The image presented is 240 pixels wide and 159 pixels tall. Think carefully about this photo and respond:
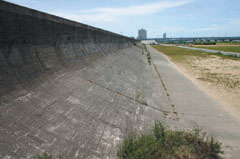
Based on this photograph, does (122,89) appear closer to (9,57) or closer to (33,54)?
(33,54)

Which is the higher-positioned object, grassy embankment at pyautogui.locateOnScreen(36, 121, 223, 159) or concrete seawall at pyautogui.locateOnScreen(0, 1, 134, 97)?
concrete seawall at pyautogui.locateOnScreen(0, 1, 134, 97)

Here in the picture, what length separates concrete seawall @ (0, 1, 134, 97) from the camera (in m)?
4.80

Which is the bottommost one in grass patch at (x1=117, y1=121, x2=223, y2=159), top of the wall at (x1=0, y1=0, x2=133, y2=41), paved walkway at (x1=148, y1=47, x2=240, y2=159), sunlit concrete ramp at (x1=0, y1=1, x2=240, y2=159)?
paved walkway at (x1=148, y1=47, x2=240, y2=159)

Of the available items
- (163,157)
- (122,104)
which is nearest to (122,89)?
(122,104)

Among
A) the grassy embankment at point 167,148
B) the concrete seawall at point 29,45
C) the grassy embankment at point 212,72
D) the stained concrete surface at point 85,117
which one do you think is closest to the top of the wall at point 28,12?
Answer: the concrete seawall at point 29,45

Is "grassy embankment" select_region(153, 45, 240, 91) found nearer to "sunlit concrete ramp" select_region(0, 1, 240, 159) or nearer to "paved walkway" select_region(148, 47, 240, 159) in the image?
"paved walkway" select_region(148, 47, 240, 159)

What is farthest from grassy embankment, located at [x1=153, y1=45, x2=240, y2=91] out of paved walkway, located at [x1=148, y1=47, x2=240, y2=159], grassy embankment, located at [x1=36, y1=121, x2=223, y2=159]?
grassy embankment, located at [x1=36, y1=121, x2=223, y2=159]

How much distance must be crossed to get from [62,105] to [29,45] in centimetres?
240

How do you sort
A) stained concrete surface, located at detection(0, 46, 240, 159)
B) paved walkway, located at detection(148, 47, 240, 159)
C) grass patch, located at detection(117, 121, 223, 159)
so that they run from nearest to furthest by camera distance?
1. stained concrete surface, located at detection(0, 46, 240, 159)
2. grass patch, located at detection(117, 121, 223, 159)
3. paved walkway, located at detection(148, 47, 240, 159)

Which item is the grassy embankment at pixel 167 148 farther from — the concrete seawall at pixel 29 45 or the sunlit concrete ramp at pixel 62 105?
the concrete seawall at pixel 29 45

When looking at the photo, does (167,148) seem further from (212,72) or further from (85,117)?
(212,72)

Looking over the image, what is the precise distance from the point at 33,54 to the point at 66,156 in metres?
3.83

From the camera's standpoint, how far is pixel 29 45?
19.3 feet

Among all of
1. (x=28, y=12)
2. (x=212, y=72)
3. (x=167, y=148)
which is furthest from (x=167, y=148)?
(x=212, y=72)
